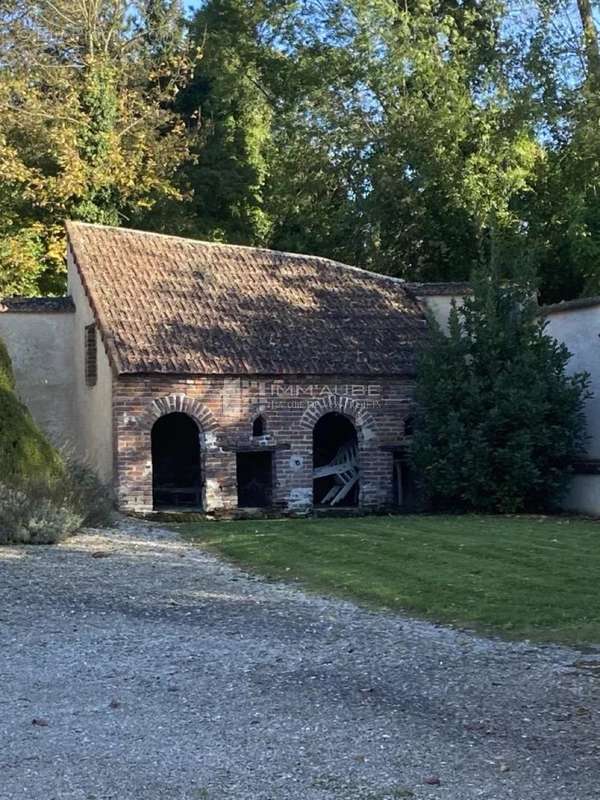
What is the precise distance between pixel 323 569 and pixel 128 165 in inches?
821

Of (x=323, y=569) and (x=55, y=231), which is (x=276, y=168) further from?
(x=323, y=569)

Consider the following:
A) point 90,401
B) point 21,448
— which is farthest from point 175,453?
point 21,448

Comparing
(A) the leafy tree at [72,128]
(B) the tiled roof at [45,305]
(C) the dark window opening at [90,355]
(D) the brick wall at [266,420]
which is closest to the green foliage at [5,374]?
(D) the brick wall at [266,420]

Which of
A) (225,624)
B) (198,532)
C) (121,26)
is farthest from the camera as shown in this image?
(121,26)

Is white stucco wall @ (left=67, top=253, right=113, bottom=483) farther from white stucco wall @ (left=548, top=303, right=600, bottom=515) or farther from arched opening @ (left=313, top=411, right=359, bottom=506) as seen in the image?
white stucco wall @ (left=548, top=303, right=600, bottom=515)

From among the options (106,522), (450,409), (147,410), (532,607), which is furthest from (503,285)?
(532,607)

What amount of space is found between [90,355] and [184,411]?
287 cm

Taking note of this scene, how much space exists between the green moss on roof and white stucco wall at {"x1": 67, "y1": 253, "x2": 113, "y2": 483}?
2886mm

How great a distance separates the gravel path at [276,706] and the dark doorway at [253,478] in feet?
36.7

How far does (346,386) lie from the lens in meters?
20.5

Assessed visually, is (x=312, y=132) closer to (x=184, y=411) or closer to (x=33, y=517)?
(x=184, y=411)

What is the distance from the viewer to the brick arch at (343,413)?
2033cm

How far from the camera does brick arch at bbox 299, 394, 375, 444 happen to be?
2033 centimetres

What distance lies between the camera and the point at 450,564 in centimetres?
1198
